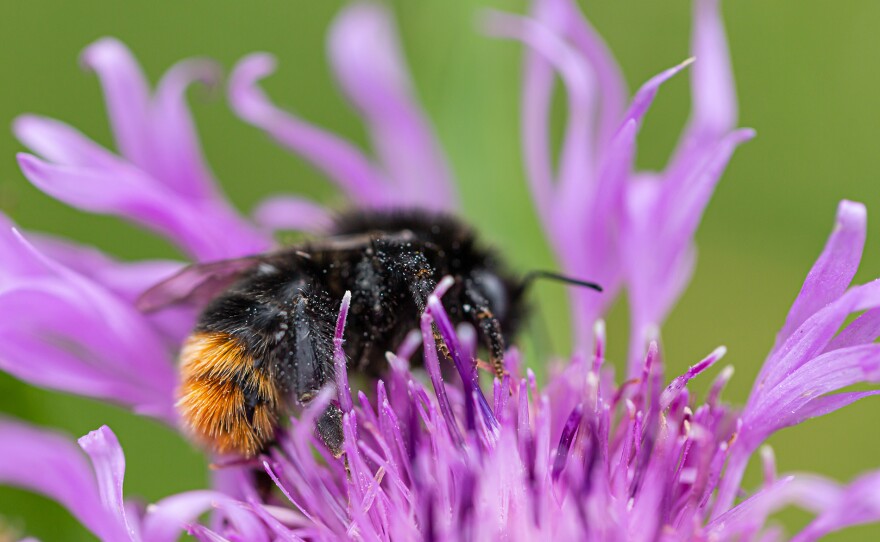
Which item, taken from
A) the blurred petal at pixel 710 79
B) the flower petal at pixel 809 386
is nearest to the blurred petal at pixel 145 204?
the blurred petal at pixel 710 79

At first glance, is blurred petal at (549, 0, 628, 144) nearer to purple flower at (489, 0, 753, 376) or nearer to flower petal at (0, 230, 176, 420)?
purple flower at (489, 0, 753, 376)

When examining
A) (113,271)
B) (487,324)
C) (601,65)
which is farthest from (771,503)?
(113,271)

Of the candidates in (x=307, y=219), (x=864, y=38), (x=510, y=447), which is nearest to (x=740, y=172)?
(x=864, y=38)

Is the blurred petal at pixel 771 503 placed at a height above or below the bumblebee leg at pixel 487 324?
below

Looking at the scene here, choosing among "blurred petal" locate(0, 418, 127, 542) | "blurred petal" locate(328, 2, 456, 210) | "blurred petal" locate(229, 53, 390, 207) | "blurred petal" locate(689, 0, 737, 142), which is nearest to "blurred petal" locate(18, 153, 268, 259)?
"blurred petal" locate(229, 53, 390, 207)

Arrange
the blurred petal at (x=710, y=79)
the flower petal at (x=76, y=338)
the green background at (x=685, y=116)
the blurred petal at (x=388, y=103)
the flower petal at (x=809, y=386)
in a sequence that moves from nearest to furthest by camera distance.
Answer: the flower petal at (x=809, y=386), the flower petal at (x=76, y=338), the blurred petal at (x=710, y=79), the blurred petal at (x=388, y=103), the green background at (x=685, y=116)

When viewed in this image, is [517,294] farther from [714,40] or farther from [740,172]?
[740,172]

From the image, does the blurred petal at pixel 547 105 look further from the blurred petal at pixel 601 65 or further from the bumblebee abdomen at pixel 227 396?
the bumblebee abdomen at pixel 227 396


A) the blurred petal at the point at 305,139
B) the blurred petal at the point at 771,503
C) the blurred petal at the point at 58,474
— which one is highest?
the blurred petal at the point at 305,139
